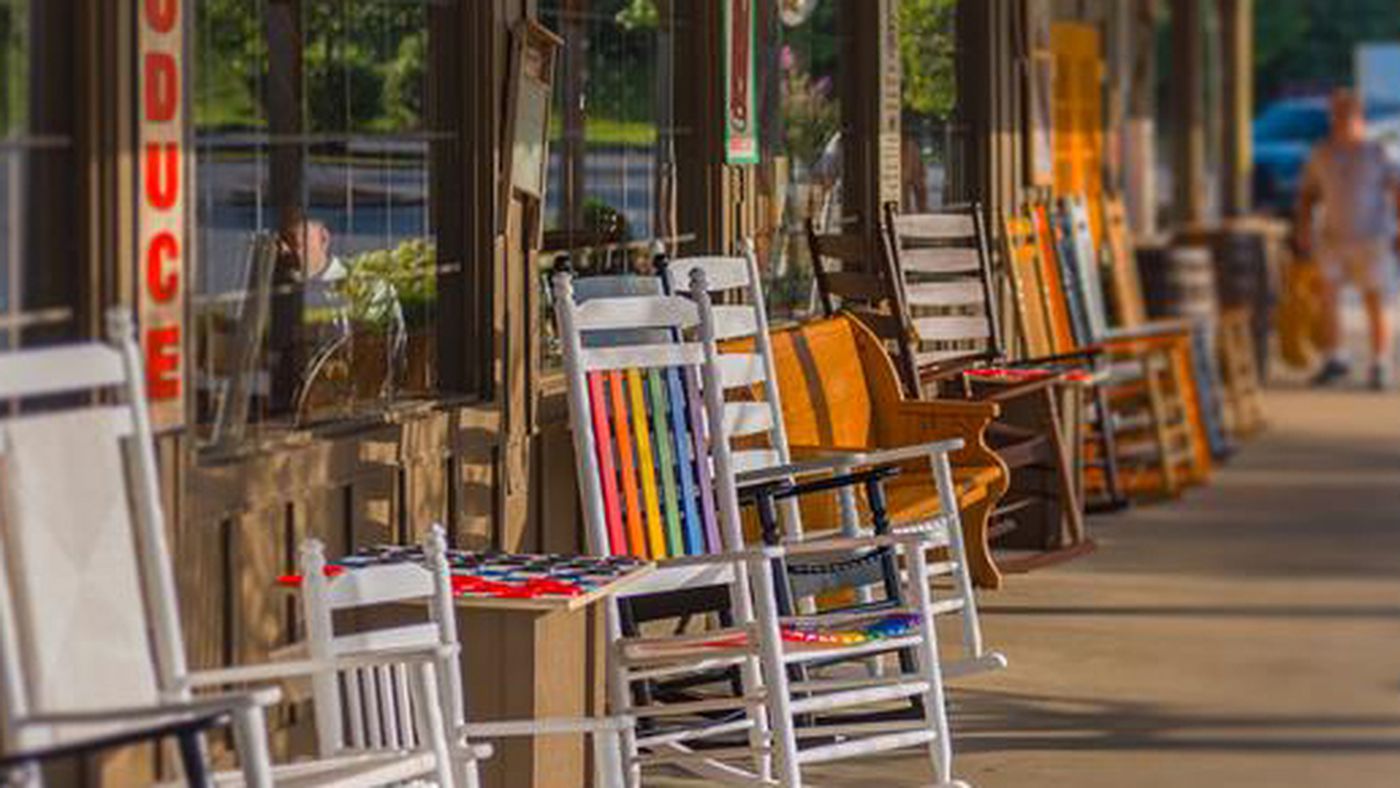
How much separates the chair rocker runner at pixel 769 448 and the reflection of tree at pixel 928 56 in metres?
2.66

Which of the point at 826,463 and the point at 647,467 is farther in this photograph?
the point at 826,463

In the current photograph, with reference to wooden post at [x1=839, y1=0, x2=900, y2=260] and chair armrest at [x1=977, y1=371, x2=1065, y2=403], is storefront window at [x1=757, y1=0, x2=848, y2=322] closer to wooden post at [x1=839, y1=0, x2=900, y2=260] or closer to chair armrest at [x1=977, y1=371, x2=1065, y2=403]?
wooden post at [x1=839, y1=0, x2=900, y2=260]

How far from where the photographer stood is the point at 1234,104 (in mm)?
16609

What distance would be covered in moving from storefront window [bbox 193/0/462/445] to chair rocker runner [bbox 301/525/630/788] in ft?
1.33

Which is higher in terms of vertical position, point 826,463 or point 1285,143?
point 1285,143

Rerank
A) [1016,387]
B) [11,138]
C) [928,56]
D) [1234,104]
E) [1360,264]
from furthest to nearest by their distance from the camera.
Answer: [1234,104] → [1360,264] → [928,56] → [1016,387] → [11,138]

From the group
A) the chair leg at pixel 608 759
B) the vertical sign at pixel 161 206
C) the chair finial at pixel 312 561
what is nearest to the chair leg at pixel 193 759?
the chair finial at pixel 312 561

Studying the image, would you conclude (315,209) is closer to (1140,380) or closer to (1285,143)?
(1140,380)

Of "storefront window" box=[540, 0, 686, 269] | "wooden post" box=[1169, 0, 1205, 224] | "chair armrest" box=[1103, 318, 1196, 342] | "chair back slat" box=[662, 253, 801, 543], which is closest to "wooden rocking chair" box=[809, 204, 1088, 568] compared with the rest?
"storefront window" box=[540, 0, 686, 269]

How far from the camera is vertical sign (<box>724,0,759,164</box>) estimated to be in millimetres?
7219

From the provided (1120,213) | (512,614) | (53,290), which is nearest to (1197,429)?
(1120,213)

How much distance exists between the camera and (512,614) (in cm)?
486

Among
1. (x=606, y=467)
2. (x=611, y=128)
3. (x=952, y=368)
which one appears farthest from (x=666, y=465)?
(x=952, y=368)

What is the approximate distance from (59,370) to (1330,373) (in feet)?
38.0
